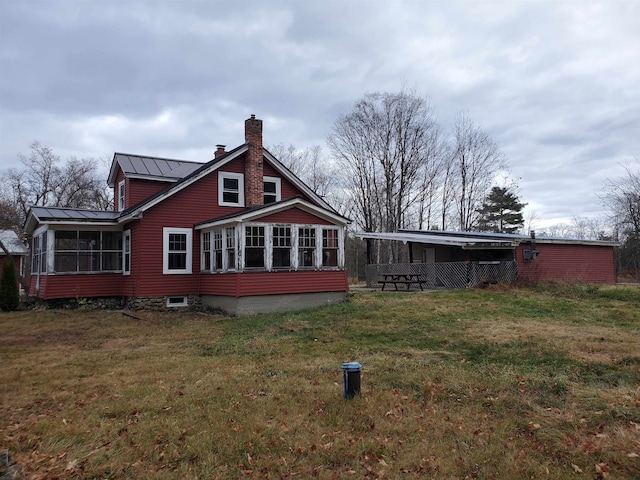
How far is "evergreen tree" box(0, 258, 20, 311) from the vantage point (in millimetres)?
18141

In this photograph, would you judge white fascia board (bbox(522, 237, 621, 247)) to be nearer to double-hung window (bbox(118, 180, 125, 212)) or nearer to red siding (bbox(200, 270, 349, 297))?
red siding (bbox(200, 270, 349, 297))

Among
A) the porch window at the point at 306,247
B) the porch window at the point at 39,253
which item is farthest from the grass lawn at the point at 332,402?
the porch window at the point at 39,253

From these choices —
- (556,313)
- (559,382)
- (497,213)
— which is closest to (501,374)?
(559,382)

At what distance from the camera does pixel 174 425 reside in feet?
18.3

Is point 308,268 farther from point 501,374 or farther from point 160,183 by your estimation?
point 501,374

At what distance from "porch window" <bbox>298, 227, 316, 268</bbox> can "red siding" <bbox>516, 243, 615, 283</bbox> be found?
1043 centimetres

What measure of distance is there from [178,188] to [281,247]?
15.1 ft

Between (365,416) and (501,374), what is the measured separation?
8.84 ft

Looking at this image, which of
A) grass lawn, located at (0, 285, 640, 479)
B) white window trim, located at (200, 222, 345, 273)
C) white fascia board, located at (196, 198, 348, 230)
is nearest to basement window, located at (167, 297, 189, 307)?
white window trim, located at (200, 222, 345, 273)

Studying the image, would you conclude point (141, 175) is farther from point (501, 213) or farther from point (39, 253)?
point (501, 213)

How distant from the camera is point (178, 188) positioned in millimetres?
17438

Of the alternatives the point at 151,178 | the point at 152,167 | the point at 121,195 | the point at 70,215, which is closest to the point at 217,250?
the point at 151,178

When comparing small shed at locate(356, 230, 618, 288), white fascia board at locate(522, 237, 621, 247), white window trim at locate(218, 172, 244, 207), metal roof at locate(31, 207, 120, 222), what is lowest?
small shed at locate(356, 230, 618, 288)

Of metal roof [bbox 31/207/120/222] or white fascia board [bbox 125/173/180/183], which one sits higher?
white fascia board [bbox 125/173/180/183]
